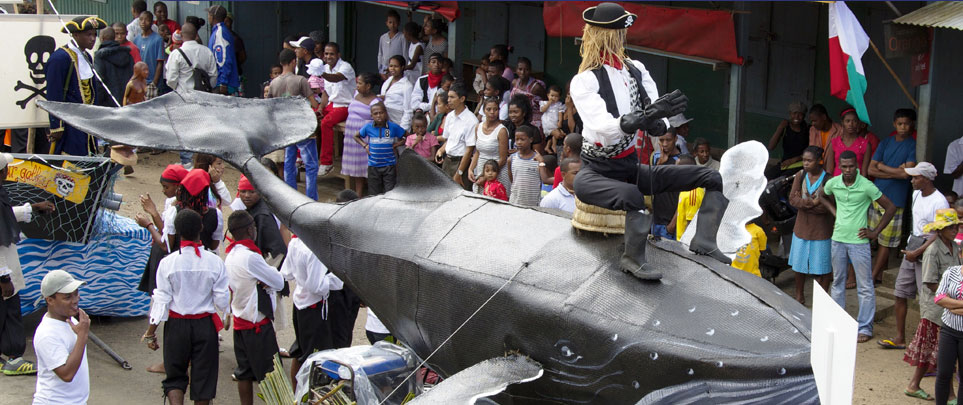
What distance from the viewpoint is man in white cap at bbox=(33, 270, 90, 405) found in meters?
6.46

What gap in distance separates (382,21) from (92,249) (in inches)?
355

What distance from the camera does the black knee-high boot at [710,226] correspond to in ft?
17.8

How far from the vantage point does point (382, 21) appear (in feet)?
56.5

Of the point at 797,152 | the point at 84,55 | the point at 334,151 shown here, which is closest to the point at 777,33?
the point at 797,152

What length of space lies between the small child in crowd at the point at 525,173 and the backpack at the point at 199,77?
22.1 ft

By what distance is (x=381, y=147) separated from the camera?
1202 cm

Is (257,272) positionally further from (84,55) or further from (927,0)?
(927,0)

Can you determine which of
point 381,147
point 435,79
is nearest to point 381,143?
point 381,147

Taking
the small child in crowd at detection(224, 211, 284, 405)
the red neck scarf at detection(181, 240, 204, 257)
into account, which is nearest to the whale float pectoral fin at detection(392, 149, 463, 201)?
the small child in crowd at detection(224, 211, 284, 405)

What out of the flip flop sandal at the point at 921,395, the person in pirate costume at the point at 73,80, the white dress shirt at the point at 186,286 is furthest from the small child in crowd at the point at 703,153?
the person in pirate costume at the point at 73,80

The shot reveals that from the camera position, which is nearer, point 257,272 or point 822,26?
point 257,272

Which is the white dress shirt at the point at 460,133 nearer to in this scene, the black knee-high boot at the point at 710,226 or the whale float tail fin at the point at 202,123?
the whale float tail fin at the point at 202,123

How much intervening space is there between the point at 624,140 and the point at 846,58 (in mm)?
4095

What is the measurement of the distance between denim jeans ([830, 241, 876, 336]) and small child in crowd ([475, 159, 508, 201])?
3.01 m
